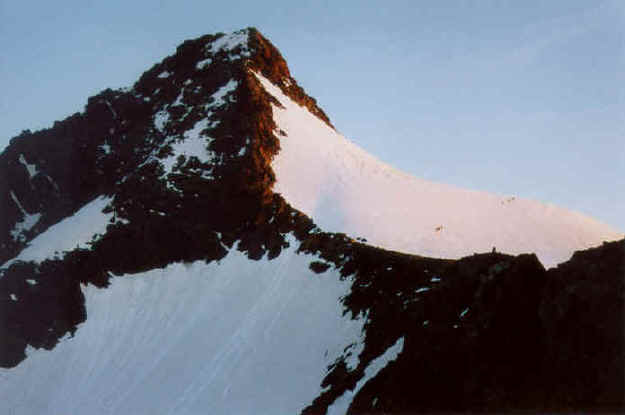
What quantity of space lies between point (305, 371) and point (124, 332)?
25186 millimetres

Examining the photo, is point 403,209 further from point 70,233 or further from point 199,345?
point 70,233

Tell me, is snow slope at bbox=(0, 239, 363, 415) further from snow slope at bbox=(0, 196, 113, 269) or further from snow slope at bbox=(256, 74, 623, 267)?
snow slope at bbox=(256, 74, 623, 267)

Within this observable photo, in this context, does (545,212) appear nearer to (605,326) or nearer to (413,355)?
(413,355)

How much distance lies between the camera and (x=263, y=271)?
65625 mm

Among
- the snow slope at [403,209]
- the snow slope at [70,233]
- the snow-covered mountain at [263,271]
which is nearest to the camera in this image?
the snow-covered mountain at [263,271]

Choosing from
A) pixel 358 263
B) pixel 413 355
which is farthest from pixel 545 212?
pixel 413 355

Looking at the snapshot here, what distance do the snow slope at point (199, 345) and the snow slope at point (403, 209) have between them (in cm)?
1081

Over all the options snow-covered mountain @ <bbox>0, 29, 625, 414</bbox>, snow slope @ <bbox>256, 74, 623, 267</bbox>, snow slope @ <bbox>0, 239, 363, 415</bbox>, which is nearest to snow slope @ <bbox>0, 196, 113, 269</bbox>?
snow-covered mountain @ <bbox>0, 29, 625, 414</bbox>

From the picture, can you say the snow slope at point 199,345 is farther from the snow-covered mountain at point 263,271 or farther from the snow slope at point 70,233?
the snow slope at point 70,233

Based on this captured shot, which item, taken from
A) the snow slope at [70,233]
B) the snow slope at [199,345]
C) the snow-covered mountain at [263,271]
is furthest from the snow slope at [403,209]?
the snow slope at [70,233]

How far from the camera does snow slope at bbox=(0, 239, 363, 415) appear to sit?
5022 centimetres

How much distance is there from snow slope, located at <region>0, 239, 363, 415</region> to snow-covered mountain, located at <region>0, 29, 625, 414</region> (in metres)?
0.23

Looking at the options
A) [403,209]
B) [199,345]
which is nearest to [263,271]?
[199,345]

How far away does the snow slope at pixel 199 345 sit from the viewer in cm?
5022
